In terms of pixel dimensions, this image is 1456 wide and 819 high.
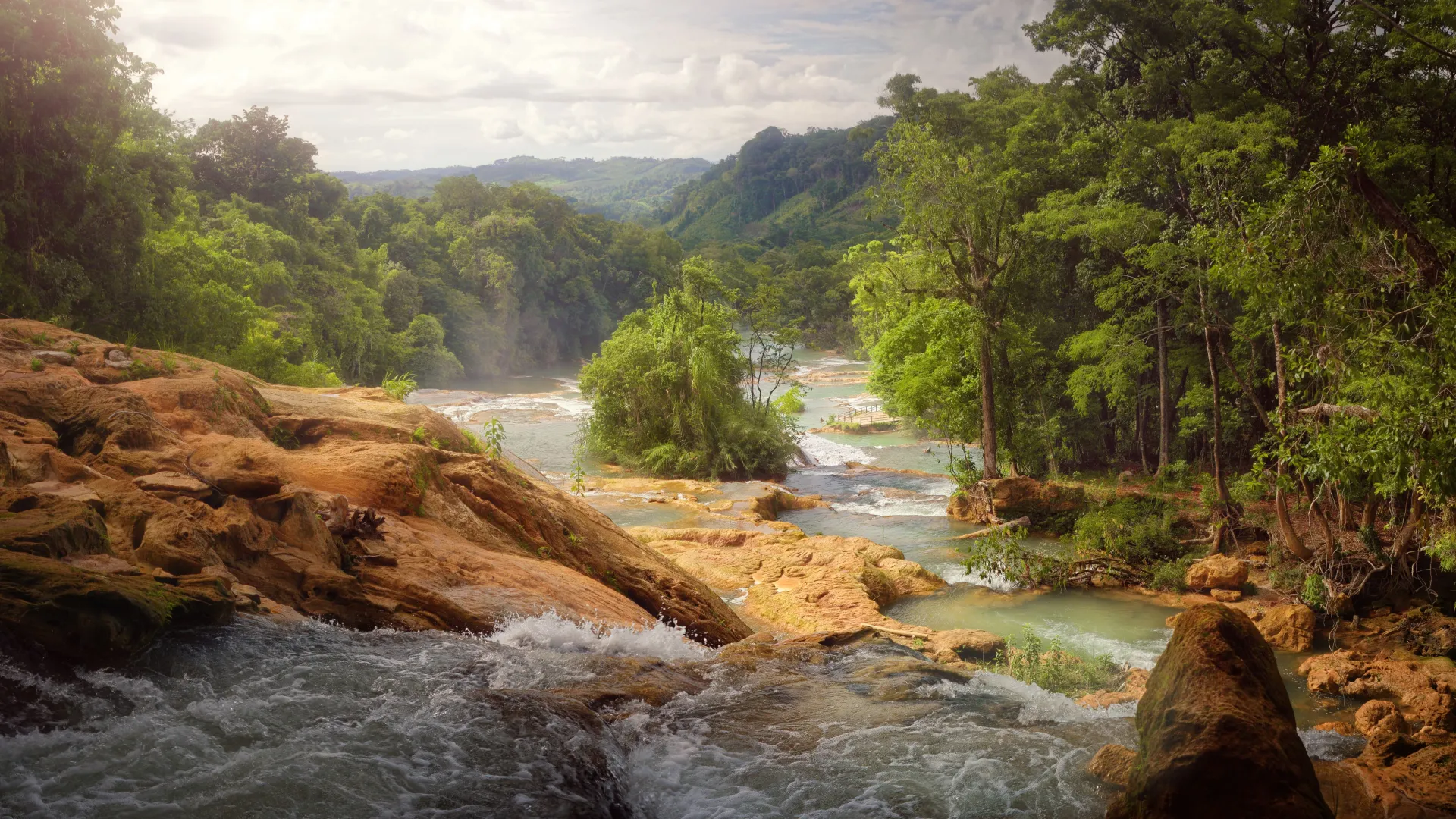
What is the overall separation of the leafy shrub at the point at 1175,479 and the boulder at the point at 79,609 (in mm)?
19882

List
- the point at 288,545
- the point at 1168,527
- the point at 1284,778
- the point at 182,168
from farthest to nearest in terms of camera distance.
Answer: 1. the point at 182,168
2. the point at 1168,527
3. the point at 288,545
4. the point at 1284,778

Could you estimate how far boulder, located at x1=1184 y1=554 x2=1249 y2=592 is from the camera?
14.7 meters

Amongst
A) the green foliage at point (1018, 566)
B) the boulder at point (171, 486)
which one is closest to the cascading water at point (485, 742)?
the boulder at point (171, 486)

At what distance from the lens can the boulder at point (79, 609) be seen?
4.90 meters

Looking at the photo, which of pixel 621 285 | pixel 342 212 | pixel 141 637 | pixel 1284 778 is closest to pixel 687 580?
pixel 141 637

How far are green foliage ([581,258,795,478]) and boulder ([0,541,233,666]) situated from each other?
22245 mm

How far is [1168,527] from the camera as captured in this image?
1686 cm

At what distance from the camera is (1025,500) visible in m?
20.5

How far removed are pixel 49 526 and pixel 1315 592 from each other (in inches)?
607

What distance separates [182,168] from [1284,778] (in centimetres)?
2762

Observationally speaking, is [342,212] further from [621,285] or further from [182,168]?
[182,168]

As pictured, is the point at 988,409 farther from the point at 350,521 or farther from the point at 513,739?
the point at 513,739

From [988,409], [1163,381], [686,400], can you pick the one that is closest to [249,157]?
[686,400]

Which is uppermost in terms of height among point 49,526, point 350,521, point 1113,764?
point 49,526
